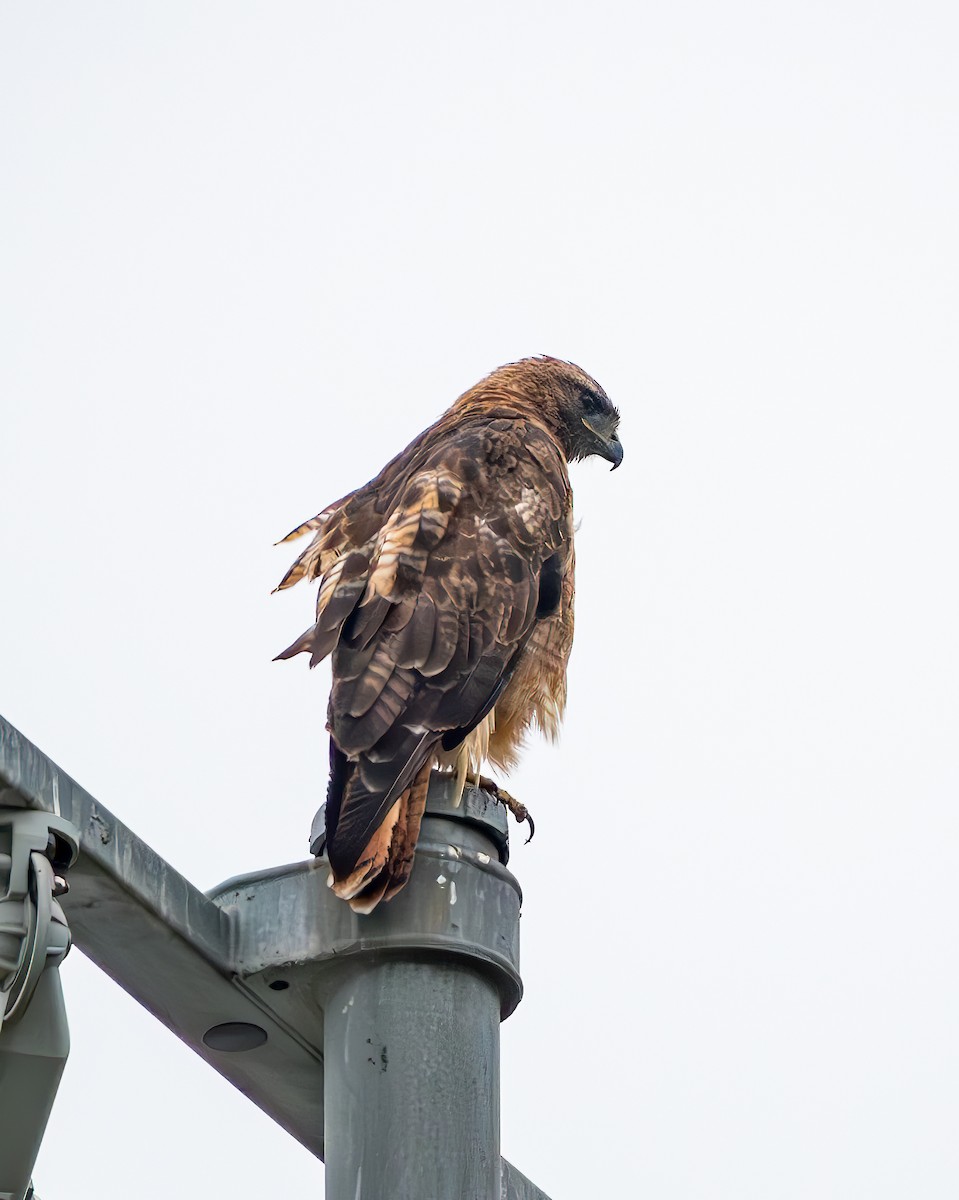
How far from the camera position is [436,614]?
403cm

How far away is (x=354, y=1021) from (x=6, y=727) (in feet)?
1.98

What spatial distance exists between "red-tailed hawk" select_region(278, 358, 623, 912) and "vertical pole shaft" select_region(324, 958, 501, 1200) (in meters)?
0.22

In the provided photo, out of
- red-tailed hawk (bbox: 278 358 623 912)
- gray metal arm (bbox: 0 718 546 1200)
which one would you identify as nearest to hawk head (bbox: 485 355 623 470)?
red-tailed hawk (bbox: 278 358 623 912)

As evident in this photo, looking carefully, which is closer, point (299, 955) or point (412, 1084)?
point (412, 1084)

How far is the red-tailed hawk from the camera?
334 centimetres

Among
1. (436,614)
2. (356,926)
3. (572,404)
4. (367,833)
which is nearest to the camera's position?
(356,926)

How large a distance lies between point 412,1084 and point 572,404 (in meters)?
5.02

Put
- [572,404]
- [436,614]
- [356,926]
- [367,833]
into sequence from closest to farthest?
[356,926]
[367,833]
[436,614]
[572,404]

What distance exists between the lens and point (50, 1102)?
1.98m

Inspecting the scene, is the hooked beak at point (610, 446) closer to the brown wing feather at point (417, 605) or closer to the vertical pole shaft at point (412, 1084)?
the brown wing feather at point (417, 605)

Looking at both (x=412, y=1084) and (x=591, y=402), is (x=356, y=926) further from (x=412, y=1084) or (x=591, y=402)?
(x=591, y=402)

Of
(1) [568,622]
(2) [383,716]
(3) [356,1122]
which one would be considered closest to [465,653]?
(2) [383,716]

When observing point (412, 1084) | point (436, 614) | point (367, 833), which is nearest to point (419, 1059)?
point (412, 1084)

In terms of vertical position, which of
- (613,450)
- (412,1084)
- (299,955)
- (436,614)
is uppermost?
(613,450)
